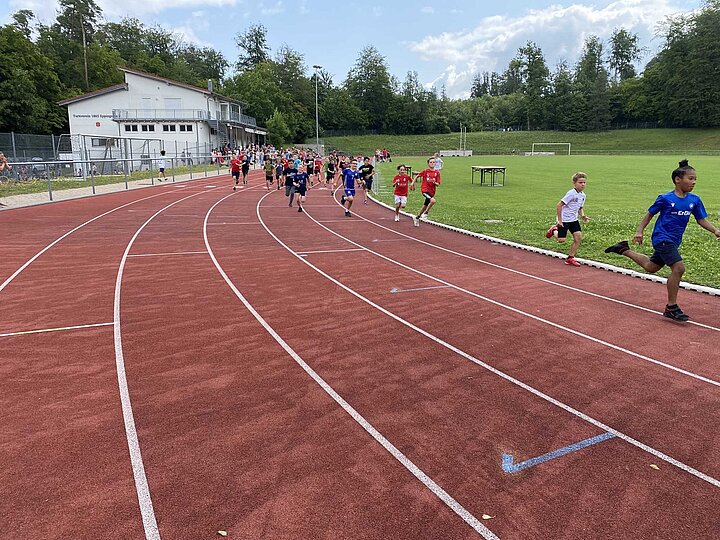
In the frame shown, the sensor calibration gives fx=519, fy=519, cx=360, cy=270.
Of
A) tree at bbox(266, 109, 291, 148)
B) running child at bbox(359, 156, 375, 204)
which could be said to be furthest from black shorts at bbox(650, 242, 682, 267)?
tree at bbox(266, 109, 291, 148)

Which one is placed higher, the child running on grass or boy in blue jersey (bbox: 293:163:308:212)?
boy in blue jersey (bbox: 293:163:308:212)

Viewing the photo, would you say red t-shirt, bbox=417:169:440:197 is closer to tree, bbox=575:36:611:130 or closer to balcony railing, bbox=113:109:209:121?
balcony railing, bbox=113:109:209:121

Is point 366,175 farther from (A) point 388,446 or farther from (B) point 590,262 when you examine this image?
(A) point 388,446

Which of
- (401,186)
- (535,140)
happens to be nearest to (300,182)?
(401,186)

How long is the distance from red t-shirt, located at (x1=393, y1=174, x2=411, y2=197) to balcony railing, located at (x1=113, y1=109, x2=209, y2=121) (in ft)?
140

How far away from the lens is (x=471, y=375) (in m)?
5.25

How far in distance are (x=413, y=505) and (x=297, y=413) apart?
149cm

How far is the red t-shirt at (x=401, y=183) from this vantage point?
15734mm

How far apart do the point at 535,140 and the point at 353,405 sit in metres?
102

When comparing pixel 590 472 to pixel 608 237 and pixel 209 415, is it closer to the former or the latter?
pixel 209 415

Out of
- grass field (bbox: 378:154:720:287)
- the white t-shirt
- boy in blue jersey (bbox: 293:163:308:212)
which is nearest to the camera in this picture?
the white t-shirt

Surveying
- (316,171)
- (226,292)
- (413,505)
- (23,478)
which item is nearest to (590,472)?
(413,505)

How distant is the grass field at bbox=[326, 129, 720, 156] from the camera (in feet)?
281

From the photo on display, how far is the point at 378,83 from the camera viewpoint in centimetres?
11412
